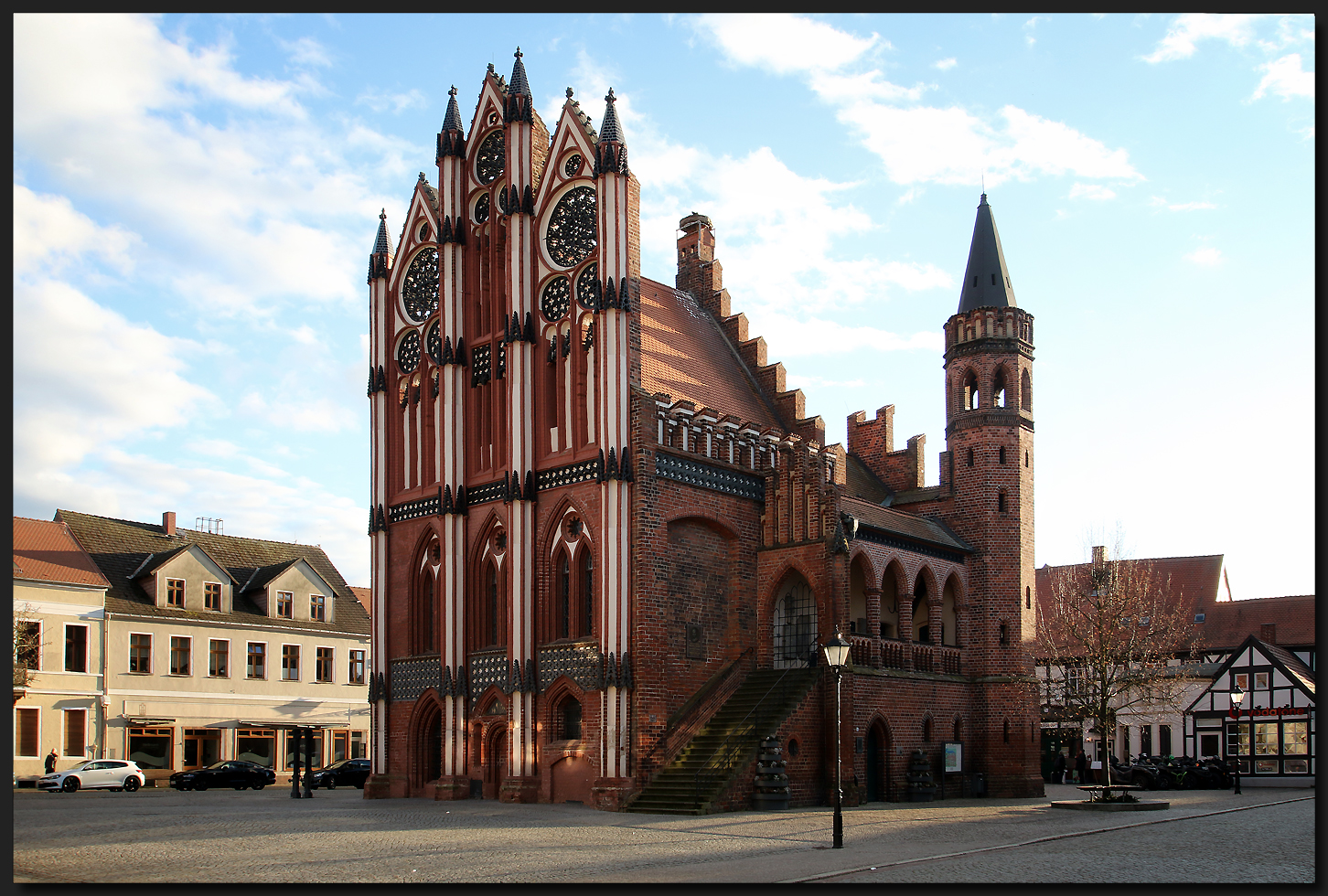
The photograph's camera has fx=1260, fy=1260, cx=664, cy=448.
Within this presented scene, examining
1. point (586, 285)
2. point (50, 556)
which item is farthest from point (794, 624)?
point (50, 556)

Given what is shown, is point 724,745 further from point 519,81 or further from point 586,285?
point 519,81

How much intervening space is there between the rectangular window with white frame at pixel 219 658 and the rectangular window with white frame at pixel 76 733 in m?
5.35

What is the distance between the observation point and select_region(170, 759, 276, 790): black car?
1622 inches

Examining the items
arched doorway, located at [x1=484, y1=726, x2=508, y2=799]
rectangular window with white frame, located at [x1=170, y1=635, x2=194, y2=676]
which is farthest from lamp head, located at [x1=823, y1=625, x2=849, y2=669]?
rectangular window with white frame, located at [x1=170, y1=635, x2=194, y2=676]

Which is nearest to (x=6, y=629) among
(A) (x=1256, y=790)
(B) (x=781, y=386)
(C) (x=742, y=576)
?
(C) (x=742, y=576)

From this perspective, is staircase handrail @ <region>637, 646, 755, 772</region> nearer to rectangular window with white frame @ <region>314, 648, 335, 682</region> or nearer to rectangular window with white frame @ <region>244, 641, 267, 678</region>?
rectangular window with white frame @ <region>244, 641, 267, 678</region>

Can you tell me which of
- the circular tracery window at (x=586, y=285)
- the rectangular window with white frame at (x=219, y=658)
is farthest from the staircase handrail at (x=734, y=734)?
the rectangular window with white frame at (x=219, y=658)

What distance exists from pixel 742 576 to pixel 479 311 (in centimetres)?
1023

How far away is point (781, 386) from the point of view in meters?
37.1

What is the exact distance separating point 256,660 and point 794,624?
90.5ft

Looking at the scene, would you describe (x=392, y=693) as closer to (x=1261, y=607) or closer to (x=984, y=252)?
(x=984, y=252)

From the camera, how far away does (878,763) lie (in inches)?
1176

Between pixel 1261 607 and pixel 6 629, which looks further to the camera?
pixel 1261 607

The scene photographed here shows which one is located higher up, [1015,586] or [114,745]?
[1015,586]
